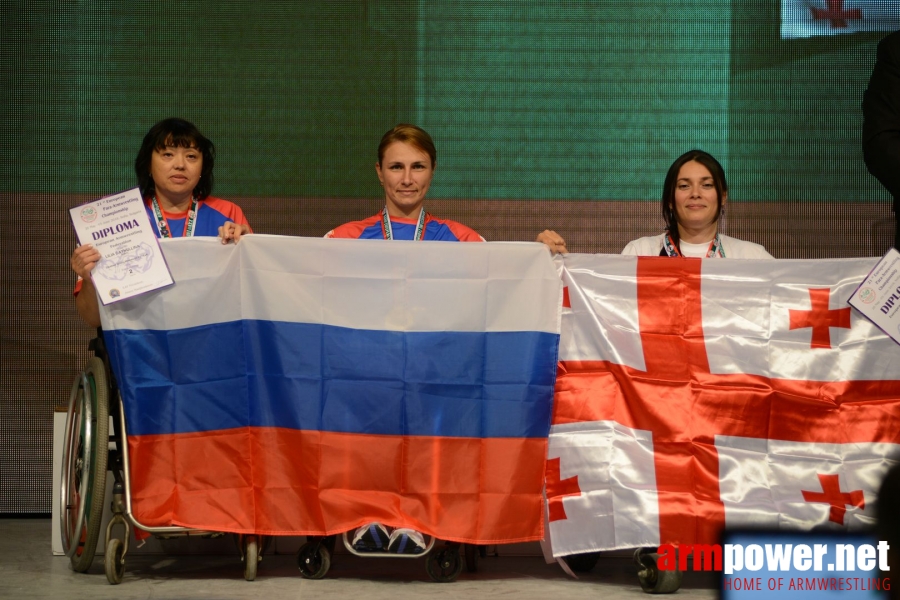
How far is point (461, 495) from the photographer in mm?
2861

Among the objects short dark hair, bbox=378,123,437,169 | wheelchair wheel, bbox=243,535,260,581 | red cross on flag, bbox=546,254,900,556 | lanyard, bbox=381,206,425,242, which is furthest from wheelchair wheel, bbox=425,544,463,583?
short dark hair, bbox=378,123,437,169

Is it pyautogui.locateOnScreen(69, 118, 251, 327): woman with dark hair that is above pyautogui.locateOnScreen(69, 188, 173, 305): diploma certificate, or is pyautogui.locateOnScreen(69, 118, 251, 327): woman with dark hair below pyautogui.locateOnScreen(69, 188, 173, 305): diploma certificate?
above

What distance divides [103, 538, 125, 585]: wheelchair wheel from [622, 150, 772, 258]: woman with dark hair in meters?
1.79

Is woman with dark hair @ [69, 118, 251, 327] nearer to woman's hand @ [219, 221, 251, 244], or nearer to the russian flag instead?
woman's hand @ [219, 221, 251, 244]

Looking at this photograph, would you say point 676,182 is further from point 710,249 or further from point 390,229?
point 390,229

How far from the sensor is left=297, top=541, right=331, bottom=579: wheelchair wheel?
288 cm

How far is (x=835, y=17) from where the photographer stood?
4.44m

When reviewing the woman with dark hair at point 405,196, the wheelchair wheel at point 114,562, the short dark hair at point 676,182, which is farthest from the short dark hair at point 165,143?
the short dark hair at point 676,182

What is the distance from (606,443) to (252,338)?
1.06 m

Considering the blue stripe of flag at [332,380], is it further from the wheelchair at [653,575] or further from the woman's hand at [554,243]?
the wheelchair at [653,575]

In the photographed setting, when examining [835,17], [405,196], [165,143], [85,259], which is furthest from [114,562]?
[835,17]

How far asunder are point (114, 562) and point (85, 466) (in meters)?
0.29

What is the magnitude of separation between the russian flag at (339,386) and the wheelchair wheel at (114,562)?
0.11 meters

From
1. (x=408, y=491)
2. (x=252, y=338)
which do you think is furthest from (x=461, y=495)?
(x=252, y=338)
